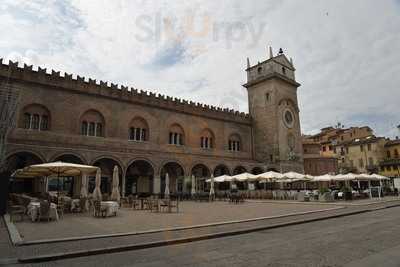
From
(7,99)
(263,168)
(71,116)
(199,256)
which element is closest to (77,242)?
Answer: (199,256)

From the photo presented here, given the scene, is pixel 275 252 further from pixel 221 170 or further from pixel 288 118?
→ pixel 288 118

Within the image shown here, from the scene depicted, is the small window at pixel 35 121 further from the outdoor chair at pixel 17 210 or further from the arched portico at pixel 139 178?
the outdoor chair at pixel 17 210

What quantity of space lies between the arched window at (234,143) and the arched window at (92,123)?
621 inches

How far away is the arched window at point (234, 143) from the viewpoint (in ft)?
115

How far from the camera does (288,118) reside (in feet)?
125

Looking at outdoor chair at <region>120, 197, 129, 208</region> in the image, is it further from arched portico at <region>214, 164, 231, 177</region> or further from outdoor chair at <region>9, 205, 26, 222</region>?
arched portico at <region>214, 164, 231, 177</region>

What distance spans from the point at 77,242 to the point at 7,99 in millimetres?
11695

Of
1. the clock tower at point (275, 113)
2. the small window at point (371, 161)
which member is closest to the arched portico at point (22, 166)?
the clock tower at point (275, 113)

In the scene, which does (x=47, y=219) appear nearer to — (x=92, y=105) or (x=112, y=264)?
(x=112, y=264)

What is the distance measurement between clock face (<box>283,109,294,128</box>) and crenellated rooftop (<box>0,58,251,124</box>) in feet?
21.9

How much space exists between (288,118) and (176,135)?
1646cm

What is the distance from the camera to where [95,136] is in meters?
23.9

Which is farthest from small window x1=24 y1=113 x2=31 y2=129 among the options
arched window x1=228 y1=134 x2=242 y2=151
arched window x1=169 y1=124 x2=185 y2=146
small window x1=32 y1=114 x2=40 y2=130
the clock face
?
the clock face

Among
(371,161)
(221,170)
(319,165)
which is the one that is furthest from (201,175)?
(371,161)
